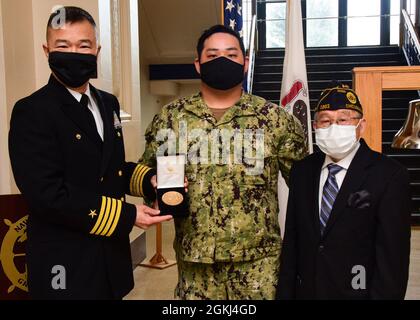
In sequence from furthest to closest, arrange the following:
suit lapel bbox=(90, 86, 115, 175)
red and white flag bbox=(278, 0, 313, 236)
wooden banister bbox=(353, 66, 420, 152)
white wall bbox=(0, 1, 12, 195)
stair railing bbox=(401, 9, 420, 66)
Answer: stair railing bbox=(401, 9, 420, 66), red and white flag bbox=(278, 0, 313, 236), white wall bbox=(0, 1, 12, 195), wooden banister bbox=(353, 66, 420, 152), suit lapel bbox=(90, 86, 115, 175)

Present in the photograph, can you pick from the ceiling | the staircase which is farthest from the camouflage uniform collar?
the ceiling

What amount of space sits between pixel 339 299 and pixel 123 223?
0.77 m

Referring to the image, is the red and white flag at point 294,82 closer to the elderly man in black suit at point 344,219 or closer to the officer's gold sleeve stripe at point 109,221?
the elderly man in black suit at point 344,219

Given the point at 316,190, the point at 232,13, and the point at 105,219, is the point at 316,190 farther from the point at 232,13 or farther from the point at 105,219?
the point at 232,13

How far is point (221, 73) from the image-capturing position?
6.02 ft

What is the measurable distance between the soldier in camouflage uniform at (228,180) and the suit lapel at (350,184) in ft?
1.06

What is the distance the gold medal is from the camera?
65.9 inches

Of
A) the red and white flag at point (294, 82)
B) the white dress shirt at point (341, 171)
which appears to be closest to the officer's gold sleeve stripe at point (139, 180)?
the white dress shirt at point (341, 171)

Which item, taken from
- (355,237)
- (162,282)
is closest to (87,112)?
(355,237)

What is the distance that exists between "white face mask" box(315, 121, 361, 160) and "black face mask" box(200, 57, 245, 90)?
411 millimetres

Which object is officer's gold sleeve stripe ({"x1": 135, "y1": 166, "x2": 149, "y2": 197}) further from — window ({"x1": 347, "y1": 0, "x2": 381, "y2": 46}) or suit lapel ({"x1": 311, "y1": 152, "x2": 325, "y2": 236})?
window ({"x1": 347, "y1": 0, "x2": 381, "y2": 46})

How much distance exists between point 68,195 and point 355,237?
94cm

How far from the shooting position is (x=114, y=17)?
4.04 meters

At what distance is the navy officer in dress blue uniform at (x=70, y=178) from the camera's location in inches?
57.6
